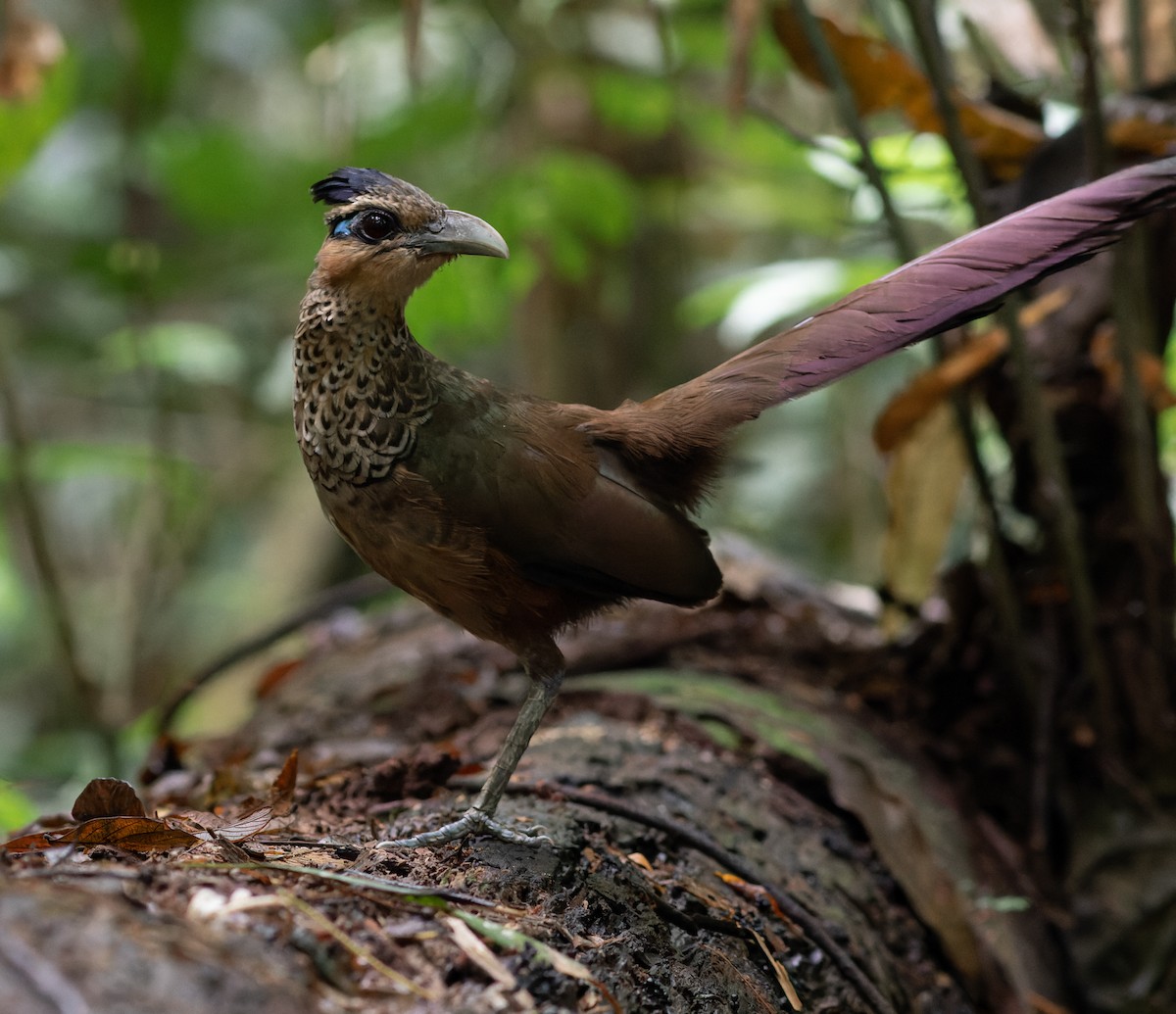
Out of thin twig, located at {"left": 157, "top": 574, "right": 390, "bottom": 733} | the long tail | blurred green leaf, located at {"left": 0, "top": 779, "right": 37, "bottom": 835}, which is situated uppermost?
the long tail

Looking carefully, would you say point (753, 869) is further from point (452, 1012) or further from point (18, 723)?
point (18, 723)

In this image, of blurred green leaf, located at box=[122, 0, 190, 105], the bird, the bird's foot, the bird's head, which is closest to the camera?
the bird's foot

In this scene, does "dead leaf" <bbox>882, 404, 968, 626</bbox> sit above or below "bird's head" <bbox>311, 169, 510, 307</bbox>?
below

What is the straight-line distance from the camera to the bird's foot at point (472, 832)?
2316 millimetres

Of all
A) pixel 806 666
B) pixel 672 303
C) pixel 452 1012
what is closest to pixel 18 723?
pixel 672 303

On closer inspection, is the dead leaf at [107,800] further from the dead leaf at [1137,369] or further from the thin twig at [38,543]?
the dead leaf at [1137,369]

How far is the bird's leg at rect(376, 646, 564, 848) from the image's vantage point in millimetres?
2328

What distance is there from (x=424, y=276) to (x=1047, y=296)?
193cm

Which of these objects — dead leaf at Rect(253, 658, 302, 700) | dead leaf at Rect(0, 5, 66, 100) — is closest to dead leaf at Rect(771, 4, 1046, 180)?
dead leaf at Rect(0, 5, 66, 100)

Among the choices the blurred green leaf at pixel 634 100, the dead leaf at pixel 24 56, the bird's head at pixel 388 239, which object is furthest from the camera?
the blurred green leaf at pixel 634 100

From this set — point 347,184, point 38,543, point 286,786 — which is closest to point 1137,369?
point 347,184

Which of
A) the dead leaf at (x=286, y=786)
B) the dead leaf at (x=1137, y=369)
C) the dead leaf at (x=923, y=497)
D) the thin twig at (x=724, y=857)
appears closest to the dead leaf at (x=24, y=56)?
the dead leaf at (x=286, y=786)

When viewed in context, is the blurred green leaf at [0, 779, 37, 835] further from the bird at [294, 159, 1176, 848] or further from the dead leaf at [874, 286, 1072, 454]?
the dead leaf at [874, 286, 1072, 454]

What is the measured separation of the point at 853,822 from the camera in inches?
124
